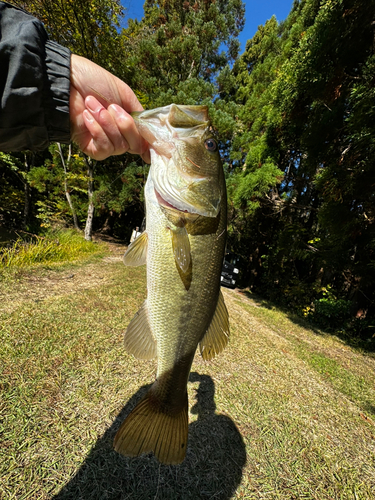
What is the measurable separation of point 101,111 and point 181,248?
0.96 m

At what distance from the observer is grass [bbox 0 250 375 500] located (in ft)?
5.87

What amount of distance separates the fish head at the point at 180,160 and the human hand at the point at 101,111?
175 millimetres

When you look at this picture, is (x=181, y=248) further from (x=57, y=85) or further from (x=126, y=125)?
(x=57, y=85)

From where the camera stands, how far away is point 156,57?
11.1 m

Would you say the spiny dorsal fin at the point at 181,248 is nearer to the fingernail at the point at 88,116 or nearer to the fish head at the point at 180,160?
the fish head at the point at 180,160

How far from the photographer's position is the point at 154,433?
1306mm

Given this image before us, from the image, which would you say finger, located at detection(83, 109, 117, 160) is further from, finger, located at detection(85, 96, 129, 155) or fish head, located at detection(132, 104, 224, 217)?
fish head, located at detection(132, 104, 224, 217)

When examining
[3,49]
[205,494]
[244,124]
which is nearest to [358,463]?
[205,494]

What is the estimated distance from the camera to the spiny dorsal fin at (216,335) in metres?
1.45

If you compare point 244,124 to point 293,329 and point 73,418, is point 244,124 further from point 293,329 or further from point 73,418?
point 73,418

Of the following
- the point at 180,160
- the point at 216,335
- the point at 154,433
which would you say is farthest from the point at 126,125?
the point at 154,433

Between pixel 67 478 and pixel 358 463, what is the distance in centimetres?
289

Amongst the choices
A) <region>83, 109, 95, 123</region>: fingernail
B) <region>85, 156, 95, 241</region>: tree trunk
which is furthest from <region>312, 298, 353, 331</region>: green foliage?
<region>85, 156, 95, 241</region>: tree trunk

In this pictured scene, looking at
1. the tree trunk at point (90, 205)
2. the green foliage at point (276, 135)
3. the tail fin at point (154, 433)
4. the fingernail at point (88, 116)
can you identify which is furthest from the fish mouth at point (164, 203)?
the tree trunk at point (90, 205)
